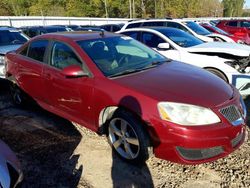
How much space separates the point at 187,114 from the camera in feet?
10.5

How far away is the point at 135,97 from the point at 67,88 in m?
1.24

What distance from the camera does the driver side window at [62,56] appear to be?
167 inches

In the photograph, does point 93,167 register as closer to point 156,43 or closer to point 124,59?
point 124,59

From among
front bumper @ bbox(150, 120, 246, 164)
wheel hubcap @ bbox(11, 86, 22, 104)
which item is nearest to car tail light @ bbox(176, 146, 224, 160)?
front bumper @ bbox(150, 120, 246, 164)

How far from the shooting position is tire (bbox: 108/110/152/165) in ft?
11.2

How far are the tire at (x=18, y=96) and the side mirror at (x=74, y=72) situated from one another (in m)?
2.06

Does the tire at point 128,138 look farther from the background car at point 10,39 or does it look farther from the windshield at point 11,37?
the windshield at point 11,37

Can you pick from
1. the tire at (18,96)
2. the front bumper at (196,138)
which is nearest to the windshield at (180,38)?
the tire at (18,96)

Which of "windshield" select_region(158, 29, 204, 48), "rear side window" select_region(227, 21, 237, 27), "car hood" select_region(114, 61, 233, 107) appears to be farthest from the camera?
"rear side window" select_region(227, 21, 237, 27)

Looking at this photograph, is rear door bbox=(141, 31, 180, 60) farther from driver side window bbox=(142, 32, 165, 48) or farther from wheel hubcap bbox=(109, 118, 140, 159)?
wheel hubcap bbox=(109, 118, 140, 159)

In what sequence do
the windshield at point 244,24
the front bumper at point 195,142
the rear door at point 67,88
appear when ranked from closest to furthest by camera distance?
the front bumper at point 195,142
the rear door at point 67,88
the windshield at point 244,24

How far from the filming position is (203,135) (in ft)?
10.3


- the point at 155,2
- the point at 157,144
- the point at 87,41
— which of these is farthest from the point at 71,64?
the point at 155,2

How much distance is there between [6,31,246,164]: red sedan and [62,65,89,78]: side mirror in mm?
13
